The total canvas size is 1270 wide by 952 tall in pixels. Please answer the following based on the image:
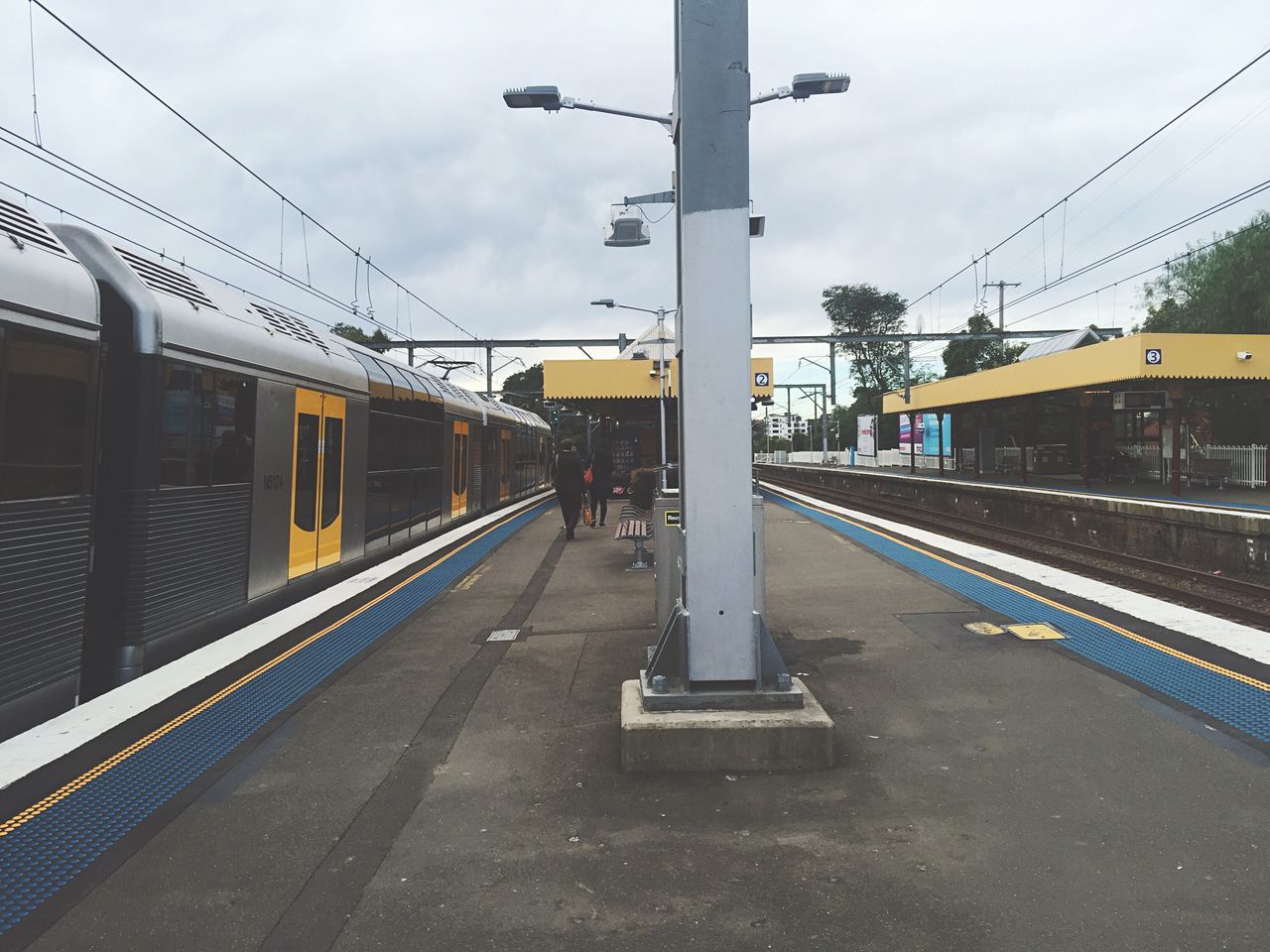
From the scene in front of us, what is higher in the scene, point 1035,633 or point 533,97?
point 533,97

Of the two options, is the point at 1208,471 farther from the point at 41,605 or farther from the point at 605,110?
the point at 41,605

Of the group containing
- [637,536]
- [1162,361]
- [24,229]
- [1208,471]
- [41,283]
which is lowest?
[637,536]

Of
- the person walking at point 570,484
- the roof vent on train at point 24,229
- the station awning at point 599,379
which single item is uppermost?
the station awning at point 599,379

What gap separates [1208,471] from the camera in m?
25.1

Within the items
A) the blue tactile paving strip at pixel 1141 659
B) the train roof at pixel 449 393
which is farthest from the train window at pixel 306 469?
the blue tactile paving strip at pixel 1141 659

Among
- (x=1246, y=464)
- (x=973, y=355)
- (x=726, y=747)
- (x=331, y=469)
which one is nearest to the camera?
(x=726, y=747)

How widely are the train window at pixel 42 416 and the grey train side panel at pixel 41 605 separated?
0.15m

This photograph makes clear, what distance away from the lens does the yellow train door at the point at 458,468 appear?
16.1 m

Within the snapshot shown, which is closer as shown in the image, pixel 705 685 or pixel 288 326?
pixel 705 685

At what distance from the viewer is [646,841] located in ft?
11.4

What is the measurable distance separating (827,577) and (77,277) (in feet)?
26.6

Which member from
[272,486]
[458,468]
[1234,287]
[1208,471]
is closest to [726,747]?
[272,486]

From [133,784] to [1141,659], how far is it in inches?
258

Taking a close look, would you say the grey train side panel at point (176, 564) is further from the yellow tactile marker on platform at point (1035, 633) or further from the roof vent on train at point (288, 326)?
the yellow tactile marker on platform at point (1035, 633)
